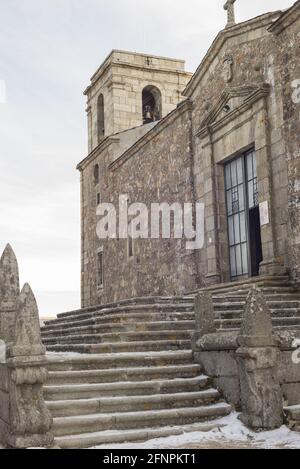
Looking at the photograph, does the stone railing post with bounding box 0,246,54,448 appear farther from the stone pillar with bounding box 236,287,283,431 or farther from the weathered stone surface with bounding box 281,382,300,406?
the weathered stone surface with bounding box 281,382,300,406

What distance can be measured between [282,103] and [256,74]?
154cm

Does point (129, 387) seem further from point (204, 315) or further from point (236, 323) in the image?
point (236, 323)

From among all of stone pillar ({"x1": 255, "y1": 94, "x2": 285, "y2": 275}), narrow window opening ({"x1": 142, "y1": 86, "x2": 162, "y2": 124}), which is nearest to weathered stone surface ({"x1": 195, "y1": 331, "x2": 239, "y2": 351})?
stone pillar ({"x1": 255, "y1": 94, "x2": 285, "y2": 275})

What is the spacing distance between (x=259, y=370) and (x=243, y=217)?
7888 millimetres

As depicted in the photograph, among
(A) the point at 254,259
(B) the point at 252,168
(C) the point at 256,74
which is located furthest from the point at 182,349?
(C) the point at 256,74

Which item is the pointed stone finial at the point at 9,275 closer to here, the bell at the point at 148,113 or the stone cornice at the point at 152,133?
the stone cornice at the point at 152,133

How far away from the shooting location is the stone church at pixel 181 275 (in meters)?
6.59

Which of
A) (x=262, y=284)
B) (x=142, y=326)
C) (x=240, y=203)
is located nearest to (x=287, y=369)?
(x=142, y=326)

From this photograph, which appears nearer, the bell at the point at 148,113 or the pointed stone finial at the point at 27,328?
the pointed stone finial at the point at 27,328

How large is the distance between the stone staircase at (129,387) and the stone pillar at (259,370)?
0.56 m

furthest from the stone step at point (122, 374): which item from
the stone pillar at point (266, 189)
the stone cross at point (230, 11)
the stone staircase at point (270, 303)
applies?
the stone cross at point (230, 11)

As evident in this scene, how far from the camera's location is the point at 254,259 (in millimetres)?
13773

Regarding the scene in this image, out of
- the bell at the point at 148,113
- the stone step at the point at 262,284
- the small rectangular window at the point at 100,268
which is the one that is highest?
the bell at the point at 148,113

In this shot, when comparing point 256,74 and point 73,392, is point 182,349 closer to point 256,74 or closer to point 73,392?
point 73,392
